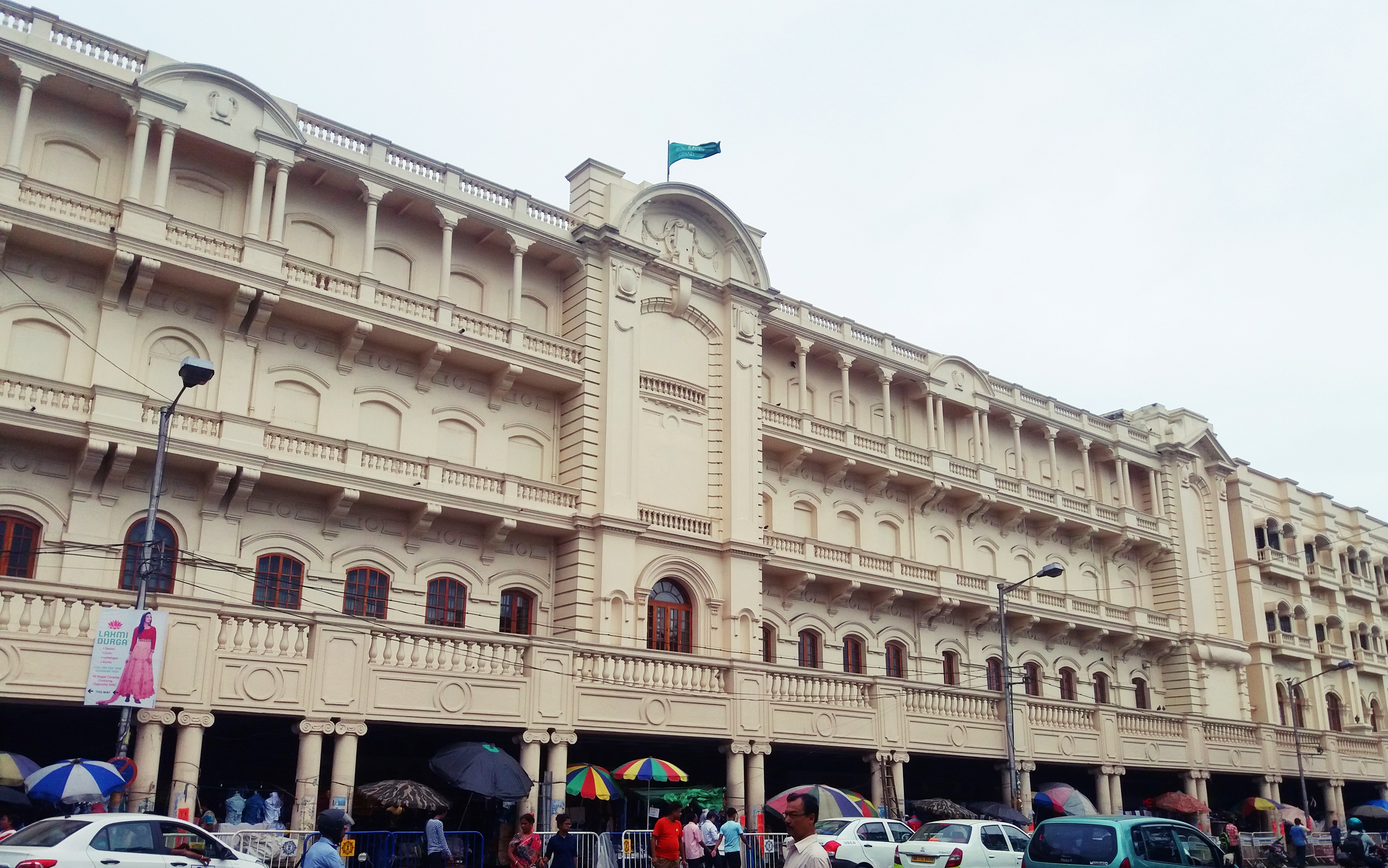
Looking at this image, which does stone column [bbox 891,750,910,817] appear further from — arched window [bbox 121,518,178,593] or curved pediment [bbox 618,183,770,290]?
arched window [bbox 121,518,178,593]

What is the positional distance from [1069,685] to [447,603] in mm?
24753

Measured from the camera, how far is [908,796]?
36.0 meters

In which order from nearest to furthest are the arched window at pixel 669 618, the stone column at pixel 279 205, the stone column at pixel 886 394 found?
the stone column at pixel 279 205
the arched window at pixel 669 618
the stone column at pixel 886 394

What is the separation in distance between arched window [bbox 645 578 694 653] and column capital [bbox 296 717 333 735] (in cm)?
943

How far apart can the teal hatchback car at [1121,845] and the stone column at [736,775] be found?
11783 millimetres

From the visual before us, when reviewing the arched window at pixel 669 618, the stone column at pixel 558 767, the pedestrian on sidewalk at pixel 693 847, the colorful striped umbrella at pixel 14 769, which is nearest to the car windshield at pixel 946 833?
the pedestrian on sidewalk at pixel 693 847

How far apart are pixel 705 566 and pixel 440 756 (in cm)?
1015

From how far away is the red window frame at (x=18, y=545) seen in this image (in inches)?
901

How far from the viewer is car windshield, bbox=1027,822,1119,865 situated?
15852mm

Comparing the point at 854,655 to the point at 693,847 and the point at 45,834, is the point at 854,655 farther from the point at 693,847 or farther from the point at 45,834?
the point at 45,834

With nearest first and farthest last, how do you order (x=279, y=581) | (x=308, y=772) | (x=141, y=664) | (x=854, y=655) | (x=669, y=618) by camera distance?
(x=141, y=664)
(x=308, y=772)
(x=279, y=581)
(x=669, y=618)
(x=854, y=655)

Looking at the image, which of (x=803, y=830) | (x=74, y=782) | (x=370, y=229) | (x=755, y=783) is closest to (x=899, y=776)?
(x=755, y=783)

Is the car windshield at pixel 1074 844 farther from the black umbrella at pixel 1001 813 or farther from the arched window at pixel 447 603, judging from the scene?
the arched window at pixel 447 603

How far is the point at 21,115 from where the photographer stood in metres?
23.5
